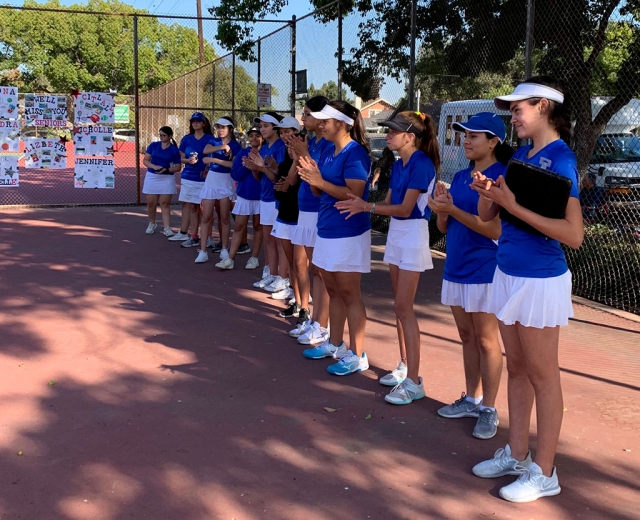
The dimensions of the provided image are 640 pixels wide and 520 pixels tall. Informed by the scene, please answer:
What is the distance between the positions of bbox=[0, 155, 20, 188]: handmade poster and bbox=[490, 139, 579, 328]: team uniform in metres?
13.1

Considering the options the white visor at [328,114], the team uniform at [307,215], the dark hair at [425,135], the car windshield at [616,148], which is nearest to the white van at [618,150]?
the car windshield at [616,148]

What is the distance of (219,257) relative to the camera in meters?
10.4

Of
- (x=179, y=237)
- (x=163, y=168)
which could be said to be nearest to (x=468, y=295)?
(x=179, y=237)

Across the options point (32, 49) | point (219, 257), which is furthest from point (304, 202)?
point (32, 49)

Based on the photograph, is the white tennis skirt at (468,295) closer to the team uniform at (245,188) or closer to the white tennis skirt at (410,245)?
the white tennis skirt at (410,245)

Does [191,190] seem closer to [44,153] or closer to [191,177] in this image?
[191,177]

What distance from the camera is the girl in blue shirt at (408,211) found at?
487 centimetres

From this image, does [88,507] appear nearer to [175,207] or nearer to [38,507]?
[38,507]

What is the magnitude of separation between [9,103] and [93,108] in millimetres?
1621

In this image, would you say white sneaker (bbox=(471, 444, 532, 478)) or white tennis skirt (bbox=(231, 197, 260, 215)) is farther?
white tennis skirt (bbox=(231, 197, 260, 215))

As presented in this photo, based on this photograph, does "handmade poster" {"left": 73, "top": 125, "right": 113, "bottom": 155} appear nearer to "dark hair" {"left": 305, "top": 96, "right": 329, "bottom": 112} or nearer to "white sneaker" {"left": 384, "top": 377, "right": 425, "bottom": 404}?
"dark hair" {"left": 305, "top": 96, "right": 329, "bottom": 112}

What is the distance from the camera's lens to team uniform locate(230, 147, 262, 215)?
29.7ft

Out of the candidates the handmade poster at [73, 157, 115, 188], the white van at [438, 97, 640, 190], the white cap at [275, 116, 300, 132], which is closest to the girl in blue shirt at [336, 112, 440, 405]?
the white cap at [275, 116, 300, 132]

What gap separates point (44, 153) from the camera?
49.6 feet
